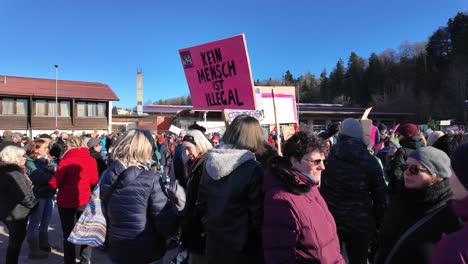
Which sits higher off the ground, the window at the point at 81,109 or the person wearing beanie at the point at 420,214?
the window at the point at 81,109

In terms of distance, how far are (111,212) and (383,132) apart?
8089mm

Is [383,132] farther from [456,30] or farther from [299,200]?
[456,30]

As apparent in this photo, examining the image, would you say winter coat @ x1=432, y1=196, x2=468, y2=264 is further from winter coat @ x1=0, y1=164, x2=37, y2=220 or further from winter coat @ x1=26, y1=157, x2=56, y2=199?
winter coat @ x1=26, y1=157, x2=56, y2=199

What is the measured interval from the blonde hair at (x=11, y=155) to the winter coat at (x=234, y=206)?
3064 mm

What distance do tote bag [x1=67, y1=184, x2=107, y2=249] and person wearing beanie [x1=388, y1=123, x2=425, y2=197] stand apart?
3.26 m

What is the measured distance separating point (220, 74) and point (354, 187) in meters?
2.62

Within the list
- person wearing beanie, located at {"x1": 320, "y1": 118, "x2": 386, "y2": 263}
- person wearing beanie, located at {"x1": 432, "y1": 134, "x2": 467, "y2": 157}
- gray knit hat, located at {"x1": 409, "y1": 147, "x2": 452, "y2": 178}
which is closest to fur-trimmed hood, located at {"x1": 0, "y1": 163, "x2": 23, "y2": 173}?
person wearing beanie, located at {"x1": 320, "y1": 118, "x2": 386, "y2": 263}

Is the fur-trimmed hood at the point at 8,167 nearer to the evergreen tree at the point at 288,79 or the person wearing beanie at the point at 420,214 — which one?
the person wearing beanie at the point at 420,214

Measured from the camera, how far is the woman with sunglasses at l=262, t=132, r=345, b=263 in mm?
1899

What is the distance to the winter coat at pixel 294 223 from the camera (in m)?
1.90

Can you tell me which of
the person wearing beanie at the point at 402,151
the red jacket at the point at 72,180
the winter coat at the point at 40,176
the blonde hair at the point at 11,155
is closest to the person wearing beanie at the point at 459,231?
the person wearing beanie at the point at 402,151

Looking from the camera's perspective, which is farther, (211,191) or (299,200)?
(211,191)

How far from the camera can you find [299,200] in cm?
196

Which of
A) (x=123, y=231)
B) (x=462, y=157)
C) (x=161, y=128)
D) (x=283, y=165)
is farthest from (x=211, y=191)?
(x=161, y=128)
